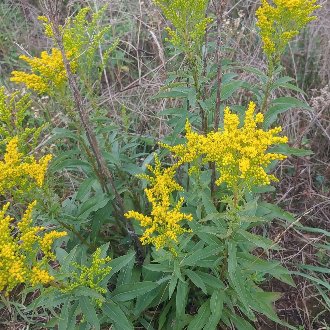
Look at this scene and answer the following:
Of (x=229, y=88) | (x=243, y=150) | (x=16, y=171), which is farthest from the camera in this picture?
(x=229, y=88)

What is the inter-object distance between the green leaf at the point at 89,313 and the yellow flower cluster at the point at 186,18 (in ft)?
5.29

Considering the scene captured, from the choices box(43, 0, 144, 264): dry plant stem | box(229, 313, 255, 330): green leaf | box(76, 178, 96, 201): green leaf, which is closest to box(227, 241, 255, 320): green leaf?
box(229, 313, 255, 330): green leaf

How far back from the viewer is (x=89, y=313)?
234 cm

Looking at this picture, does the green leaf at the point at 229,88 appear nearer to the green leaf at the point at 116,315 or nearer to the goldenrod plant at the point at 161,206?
the goldenrod plant at the point at 161,206

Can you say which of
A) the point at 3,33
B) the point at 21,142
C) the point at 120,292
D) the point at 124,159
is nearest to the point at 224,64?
the point at 124,159

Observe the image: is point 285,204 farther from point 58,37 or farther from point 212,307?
point 58,37

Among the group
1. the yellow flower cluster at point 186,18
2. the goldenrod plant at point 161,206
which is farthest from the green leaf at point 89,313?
the yellow flower cluster at point 186,18

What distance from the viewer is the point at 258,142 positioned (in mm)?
2064

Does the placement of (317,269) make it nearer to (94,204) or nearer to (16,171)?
(94,204)

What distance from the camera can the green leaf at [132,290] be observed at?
267 centimetres

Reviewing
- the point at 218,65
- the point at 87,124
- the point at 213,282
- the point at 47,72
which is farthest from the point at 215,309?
the point at 47,72

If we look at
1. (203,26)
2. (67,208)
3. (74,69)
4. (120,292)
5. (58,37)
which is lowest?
(120,292)

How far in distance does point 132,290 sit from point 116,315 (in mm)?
209

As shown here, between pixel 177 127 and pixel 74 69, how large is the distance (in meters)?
0.77
